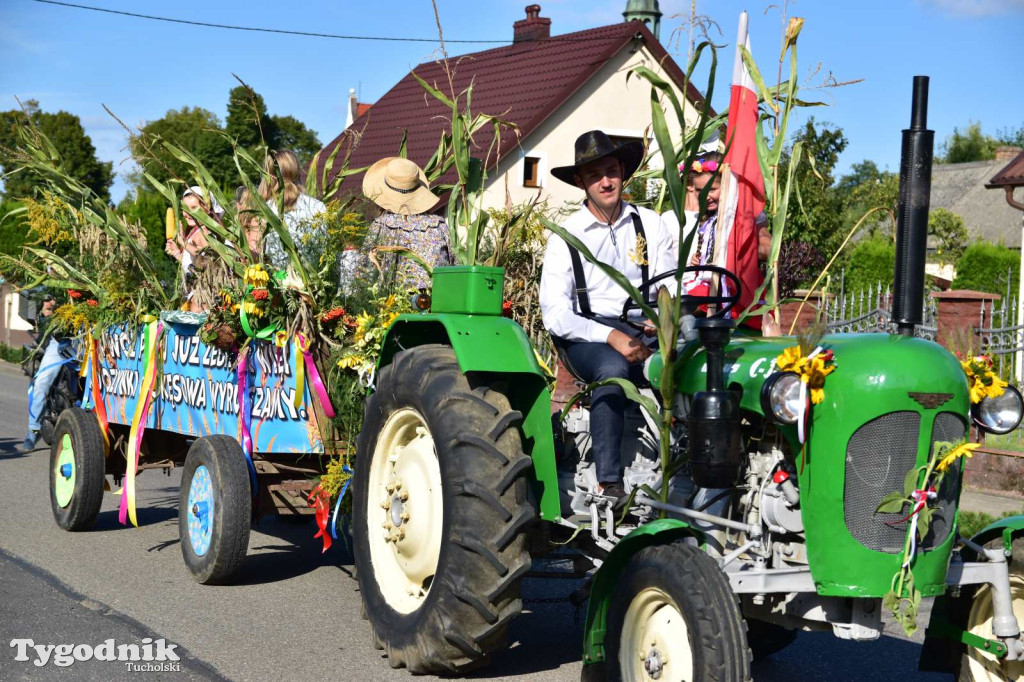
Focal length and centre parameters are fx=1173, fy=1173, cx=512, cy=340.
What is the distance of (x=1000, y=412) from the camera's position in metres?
3.72

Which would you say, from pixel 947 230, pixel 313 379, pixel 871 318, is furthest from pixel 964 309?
pixel 947 230

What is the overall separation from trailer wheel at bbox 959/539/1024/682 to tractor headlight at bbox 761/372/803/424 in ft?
3.38

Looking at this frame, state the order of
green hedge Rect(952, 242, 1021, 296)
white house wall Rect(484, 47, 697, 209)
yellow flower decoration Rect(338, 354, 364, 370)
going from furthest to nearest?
white house wall Rect(484, 47, 697, 209), green hedge Rect(952, 242, 1021, 296), yellow flower decoration Rect(338, 354, 364, 370)

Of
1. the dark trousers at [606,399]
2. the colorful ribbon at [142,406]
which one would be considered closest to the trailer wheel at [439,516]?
the dark trousers at [606,399]

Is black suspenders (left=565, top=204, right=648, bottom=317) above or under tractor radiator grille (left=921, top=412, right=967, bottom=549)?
above

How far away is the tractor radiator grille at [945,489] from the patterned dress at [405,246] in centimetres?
296

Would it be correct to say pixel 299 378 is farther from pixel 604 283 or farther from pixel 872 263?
pixel 872 263

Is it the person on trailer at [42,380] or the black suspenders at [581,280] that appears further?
the person on trailer at [42,380]

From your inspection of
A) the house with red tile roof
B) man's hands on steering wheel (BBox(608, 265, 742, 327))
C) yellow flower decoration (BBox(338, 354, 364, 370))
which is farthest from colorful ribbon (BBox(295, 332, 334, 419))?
the house with red tile roof

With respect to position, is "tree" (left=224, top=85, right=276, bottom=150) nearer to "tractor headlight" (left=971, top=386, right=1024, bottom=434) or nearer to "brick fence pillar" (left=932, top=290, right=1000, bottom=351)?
"tractor headlight" (left=971, top=386, right=1024, bottom=434)

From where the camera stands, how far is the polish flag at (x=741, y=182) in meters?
4.57

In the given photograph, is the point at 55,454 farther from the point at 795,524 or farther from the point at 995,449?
the point at 995,449

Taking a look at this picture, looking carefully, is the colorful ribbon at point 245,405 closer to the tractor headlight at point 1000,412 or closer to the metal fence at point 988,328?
the tractor headlight at point 1000,412

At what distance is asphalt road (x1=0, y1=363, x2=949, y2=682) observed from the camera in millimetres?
4695
